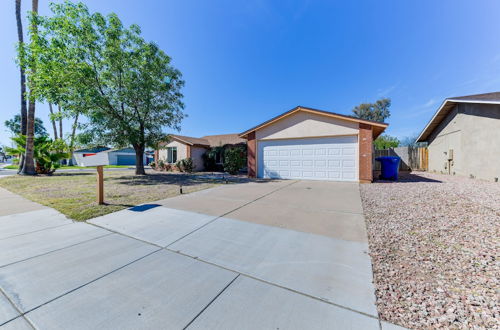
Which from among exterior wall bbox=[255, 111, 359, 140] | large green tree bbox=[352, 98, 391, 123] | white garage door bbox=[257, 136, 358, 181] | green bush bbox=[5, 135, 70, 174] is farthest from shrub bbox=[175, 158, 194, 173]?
large green tree bbox=[352, 98, 391, 123]

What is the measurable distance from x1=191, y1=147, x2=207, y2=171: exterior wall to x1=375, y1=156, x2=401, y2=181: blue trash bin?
14.9 m

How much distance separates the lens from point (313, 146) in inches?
407

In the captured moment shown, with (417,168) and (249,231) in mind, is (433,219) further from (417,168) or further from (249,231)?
(417,168)

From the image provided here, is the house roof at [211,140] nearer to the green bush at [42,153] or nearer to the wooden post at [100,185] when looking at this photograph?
the green bush at [42,153]

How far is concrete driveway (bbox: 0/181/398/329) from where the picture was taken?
1657 millimetres

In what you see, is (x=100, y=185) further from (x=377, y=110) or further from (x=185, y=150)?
(x=377, y=110)

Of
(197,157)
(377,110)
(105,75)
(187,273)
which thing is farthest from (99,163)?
(377,110)

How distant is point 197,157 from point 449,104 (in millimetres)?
19533

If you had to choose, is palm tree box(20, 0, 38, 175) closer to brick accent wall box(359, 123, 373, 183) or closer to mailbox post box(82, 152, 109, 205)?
mailbox post box(82, 152, 109, 205)

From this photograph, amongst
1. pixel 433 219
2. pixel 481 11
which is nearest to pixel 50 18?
pixel 433 219

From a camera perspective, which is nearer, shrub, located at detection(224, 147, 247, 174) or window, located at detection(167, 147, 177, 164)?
shrub, located at detection(224, 147, 247, 174)

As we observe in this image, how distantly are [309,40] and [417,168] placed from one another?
14.2 metres

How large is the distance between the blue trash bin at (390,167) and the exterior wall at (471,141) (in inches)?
150

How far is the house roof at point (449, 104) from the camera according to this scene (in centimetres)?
884
